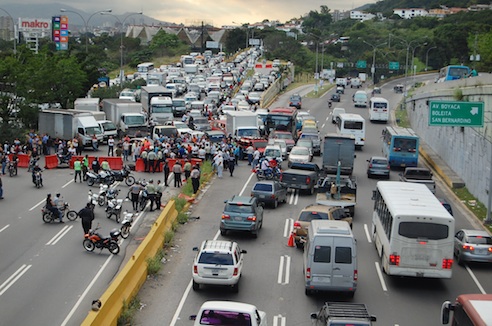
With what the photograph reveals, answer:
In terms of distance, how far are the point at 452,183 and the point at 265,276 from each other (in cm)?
2061

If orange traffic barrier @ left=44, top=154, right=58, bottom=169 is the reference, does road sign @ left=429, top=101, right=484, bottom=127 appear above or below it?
above

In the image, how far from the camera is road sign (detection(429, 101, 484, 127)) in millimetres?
34156

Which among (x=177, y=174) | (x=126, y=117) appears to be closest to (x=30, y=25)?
(x=126, y=117)

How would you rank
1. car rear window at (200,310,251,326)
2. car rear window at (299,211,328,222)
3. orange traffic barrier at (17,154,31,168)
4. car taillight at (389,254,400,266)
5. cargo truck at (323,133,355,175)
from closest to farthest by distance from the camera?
car rear window at (200,310,251,326)
car taillight at (389,254,400,266)
car rear window at (299,211,328,222)
cargo truck at (323,133,355,175)
orange traffic barrier at (17,154,31,168)

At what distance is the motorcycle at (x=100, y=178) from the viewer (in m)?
36.6

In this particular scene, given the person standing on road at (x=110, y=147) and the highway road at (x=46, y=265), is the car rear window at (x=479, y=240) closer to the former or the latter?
the highway road at (x=46, y=265)

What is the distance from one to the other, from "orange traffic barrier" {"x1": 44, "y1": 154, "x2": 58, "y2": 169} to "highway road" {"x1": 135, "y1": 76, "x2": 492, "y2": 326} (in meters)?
13.6

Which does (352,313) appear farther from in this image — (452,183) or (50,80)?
(50,80)

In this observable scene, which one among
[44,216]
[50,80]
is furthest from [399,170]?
[50,80]

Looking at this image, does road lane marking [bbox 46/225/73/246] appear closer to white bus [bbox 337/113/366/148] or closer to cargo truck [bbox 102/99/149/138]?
cargo truck [bbox 102/99/149/138]

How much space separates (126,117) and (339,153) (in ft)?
68.7

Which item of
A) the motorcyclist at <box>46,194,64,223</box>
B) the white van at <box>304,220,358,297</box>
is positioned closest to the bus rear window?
the white van at <box>304,220,358,297</box>

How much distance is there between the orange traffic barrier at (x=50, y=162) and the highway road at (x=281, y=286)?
44.5 ft

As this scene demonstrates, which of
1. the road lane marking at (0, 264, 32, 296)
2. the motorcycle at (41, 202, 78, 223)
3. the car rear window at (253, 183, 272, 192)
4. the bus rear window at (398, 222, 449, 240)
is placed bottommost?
the road lane marking at (0, 264, 32, 296)
